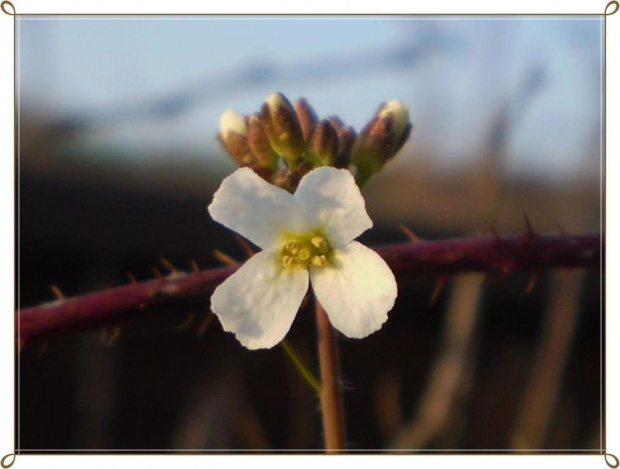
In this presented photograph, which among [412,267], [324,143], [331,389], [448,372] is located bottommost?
[448,372]

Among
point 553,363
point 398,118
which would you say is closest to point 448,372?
point 553,363

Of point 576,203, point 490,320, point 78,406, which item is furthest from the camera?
point 490,320

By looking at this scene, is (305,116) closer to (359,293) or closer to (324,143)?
(324,143)

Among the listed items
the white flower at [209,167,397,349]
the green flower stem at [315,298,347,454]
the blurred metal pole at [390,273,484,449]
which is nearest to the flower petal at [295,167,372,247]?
the white flower at [209,167,397,349]

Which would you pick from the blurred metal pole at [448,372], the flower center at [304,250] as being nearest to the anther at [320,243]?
the flower center at [304,250]

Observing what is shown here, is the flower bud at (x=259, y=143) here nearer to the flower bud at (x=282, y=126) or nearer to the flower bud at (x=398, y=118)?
the flower bud at (x=282, y=126)

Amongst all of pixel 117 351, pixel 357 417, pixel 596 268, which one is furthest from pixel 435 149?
pixel 117 351
